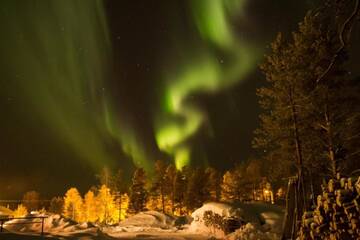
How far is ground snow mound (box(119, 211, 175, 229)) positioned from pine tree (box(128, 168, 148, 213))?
3002 centimetres

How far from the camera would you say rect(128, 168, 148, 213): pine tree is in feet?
215

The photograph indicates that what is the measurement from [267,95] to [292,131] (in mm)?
2569

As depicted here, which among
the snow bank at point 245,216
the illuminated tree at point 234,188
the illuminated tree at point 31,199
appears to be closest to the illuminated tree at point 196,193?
the illuminated tree at point 234,188

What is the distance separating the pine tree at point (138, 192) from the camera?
65.6m

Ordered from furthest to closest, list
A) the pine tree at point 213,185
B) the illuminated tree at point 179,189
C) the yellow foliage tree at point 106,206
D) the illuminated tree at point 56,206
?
the illuminated tree at point 56,206
the yellow foliage tree at point 106,206
the pine tree at point 213,185
the illuminated tree at point 179,189

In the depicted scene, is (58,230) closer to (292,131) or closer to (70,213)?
(292,131)

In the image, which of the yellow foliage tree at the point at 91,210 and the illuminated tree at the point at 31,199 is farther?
the illuminated tree at the point at 31,199

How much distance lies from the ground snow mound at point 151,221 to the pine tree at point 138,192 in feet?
98.5

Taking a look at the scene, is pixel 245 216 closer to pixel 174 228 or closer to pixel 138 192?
pixel 174 228

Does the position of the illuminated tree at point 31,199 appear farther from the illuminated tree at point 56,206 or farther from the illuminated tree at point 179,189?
the illuminated tree at point 179,189

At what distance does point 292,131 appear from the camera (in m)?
19.7

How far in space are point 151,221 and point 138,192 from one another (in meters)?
33.6

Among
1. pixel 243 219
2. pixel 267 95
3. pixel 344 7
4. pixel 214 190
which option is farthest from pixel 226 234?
pixel 214 190

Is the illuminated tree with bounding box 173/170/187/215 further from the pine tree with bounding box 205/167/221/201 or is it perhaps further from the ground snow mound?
the ground snow mound
